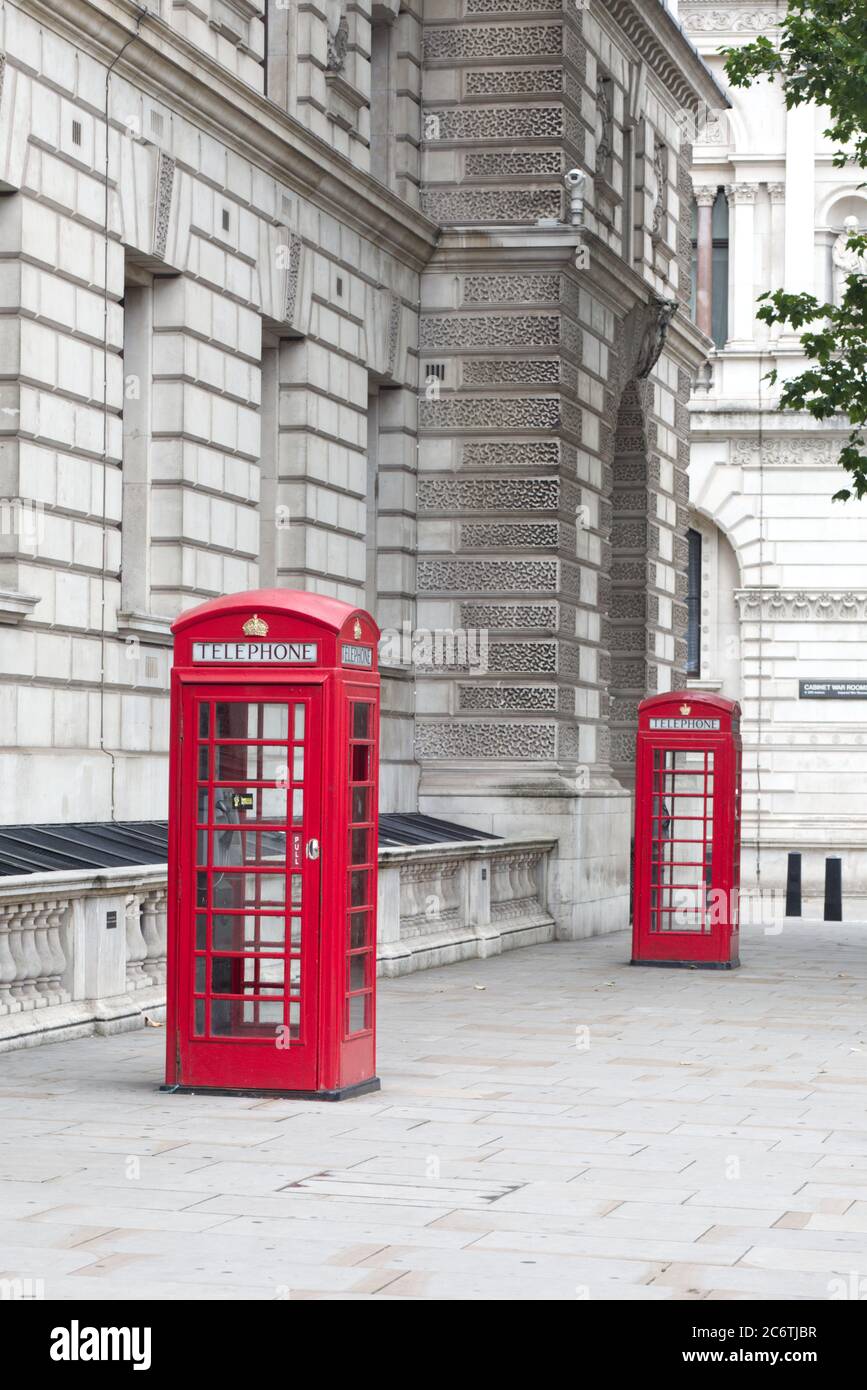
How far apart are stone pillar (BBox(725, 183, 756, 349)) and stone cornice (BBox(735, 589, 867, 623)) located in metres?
4.69

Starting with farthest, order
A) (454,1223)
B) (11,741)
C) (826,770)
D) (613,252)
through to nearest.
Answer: (826,770)
(613,252)
(11,741)
(454,1223)

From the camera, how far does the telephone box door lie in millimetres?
10344

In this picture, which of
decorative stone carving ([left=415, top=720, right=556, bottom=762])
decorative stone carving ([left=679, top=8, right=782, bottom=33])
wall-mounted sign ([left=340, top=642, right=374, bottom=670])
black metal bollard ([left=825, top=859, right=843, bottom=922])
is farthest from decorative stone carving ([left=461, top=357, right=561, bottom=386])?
decorative stone carving ([left=679, top=8, right=782, bottom=33])

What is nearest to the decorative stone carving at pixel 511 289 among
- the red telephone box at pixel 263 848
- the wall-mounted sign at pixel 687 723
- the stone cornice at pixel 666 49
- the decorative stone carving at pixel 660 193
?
the stone cornice at pixel 666 49

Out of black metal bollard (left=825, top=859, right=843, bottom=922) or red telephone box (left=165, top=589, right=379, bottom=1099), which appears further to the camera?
black metal bollard (left=825, top=859, right=843, bottom=922)

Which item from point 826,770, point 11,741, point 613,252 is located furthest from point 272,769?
point 826,770

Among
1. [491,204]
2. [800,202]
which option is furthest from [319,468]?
[800,202]

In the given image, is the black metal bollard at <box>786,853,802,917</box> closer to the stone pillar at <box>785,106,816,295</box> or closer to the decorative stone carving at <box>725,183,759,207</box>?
the stone pillar at <box>785,106,816,295</box>

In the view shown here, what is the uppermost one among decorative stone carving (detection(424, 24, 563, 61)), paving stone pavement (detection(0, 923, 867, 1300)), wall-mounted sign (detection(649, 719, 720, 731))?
decorative stone carving (detection(424, 24, 563, 61))

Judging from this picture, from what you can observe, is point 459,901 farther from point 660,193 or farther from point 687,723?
point 660,193

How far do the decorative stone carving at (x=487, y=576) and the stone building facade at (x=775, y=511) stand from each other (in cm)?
1782

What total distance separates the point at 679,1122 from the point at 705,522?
1221 inches

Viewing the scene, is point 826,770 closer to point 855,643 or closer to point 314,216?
point 855,643

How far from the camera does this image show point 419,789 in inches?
869
